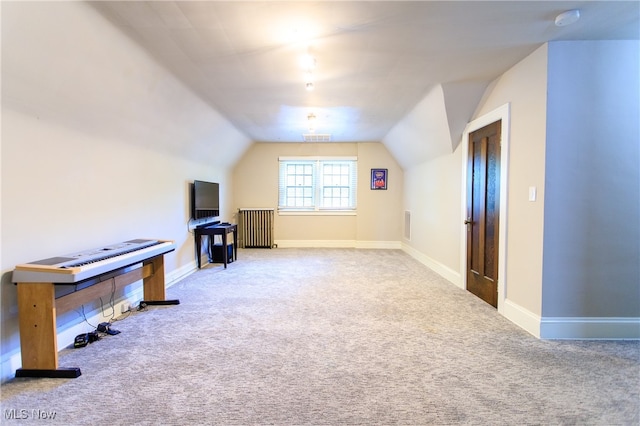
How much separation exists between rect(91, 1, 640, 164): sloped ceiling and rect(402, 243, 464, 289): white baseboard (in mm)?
1916

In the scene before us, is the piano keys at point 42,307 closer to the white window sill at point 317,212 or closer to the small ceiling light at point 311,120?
the small ceiling light at point 311,120

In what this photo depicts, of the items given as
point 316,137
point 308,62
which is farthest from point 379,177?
point 308,62

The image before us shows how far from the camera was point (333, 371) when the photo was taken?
79.2 inches

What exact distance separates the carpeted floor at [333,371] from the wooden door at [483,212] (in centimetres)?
29

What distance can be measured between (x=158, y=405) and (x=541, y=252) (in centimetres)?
301

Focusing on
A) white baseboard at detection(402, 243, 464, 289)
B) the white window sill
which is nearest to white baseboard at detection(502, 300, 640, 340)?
white baseboard at detection(402, 243, 464, 289)

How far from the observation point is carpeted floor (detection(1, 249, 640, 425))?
1615 millimetres

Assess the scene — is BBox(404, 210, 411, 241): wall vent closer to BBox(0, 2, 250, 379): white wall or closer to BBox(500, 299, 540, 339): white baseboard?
BBox(500, 299, 540, 339): white baseboard

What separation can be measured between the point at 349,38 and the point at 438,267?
3.70 m

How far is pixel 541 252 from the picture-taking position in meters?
2.55

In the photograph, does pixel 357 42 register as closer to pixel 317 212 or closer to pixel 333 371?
pixel 333 371

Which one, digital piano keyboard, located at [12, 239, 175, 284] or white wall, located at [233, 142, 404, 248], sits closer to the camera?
digital piano keyboard, located at [12, 239, 175, 284]

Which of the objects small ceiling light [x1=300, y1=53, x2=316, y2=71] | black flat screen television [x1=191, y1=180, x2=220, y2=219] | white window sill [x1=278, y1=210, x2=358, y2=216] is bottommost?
white window sill [x1=278, y1=210, x2=358, y2=216]

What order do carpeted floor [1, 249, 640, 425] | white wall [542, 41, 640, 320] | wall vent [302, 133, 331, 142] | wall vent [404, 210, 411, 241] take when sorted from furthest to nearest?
wall vent [404, 210, 411, 241]
wall vent [302, 133, 331, 142]
white wall [542, 41, 640, 320]
carpeted floor [1, 249, 640, 425]
